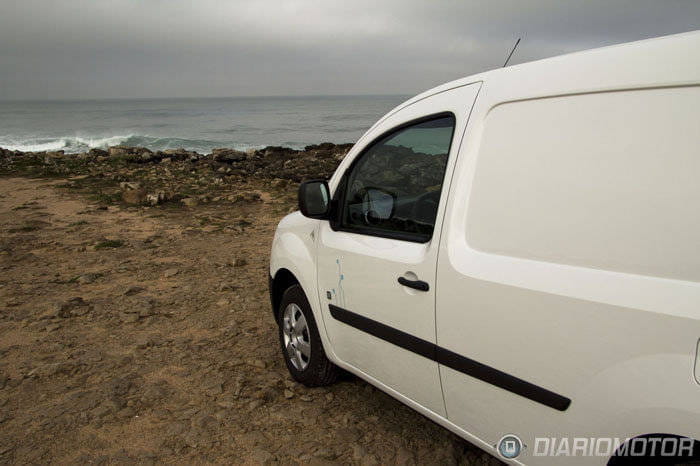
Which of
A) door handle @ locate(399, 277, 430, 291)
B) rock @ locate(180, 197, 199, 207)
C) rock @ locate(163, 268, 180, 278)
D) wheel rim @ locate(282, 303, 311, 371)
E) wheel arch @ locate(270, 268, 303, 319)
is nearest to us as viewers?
door handle @ locate(399, 277, 430, 291)

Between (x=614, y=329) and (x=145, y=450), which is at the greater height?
(x=614, y=329)

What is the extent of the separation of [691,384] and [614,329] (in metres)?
0.23

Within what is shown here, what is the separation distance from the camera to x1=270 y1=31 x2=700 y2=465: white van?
4.78 ft

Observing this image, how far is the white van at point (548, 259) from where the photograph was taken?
4.78 feet

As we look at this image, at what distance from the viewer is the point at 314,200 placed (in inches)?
111

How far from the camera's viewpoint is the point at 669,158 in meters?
1.49

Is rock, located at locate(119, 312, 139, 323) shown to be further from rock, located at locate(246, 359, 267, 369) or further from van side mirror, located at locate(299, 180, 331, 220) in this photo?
van side mirror, located at locate(299, 180, 331, 220)

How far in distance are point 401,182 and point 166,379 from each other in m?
2.20

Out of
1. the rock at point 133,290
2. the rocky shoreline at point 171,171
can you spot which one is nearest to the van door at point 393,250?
the rock at point 133,290

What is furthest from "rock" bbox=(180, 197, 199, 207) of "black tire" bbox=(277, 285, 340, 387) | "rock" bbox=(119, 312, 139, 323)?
"black tire" bbox=(277, 285, 340, 387)

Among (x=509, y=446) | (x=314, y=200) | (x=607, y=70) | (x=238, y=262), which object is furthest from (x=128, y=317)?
(x=607, y=70)

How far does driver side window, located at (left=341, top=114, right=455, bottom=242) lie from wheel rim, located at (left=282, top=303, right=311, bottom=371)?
81 centimetres

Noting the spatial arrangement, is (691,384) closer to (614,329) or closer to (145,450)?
(614,329)

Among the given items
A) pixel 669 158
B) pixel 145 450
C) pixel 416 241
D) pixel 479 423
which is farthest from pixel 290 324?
pixel 669 158
